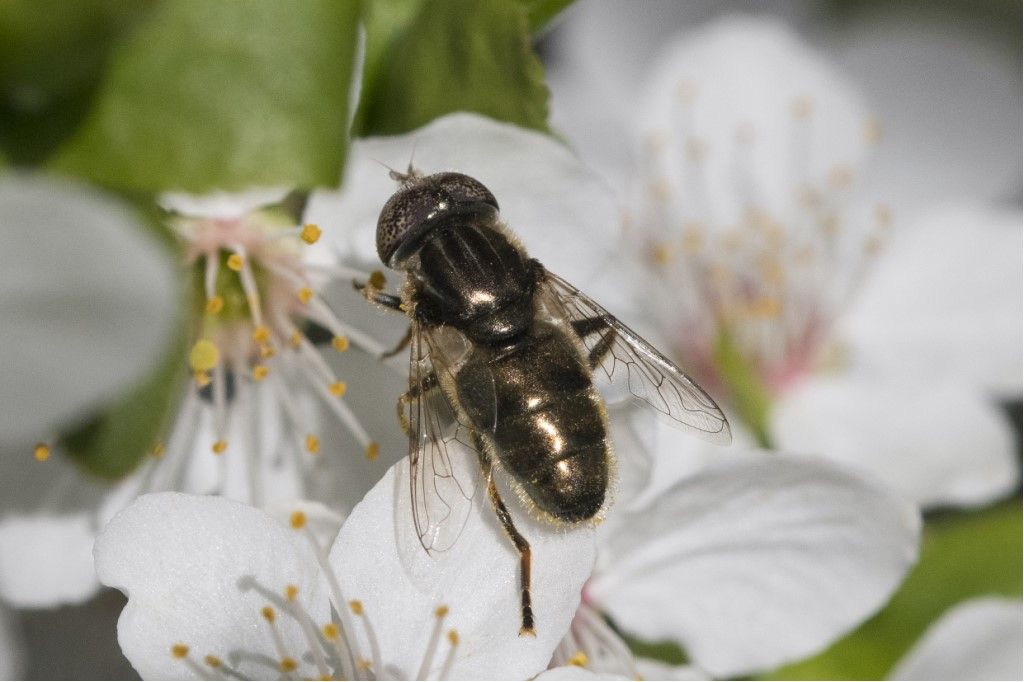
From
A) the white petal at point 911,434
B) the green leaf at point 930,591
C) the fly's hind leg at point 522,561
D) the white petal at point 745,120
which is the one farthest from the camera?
the white petal at point 745,120

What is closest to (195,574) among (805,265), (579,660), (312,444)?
(312,444)

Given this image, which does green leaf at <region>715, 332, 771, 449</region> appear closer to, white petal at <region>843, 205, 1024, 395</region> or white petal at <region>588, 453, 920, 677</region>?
white petal at <region>843, 205, 1024, 395</region>

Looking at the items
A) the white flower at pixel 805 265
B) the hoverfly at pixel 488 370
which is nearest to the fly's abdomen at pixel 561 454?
the hoverfly at pixel 488 370

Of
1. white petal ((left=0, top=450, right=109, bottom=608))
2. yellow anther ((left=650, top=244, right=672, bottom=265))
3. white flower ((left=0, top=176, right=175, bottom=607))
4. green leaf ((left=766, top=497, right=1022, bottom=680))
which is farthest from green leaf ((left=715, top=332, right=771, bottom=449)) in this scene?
white flower ((left=0, top=176, right=175, bottom=607))

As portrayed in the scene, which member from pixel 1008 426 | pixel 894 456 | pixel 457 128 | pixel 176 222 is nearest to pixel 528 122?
pixel 457 128

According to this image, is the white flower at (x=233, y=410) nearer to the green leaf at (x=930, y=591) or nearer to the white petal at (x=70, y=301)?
the white petal at (x=70, y=301)

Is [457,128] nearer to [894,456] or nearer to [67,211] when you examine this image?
[67,211]
